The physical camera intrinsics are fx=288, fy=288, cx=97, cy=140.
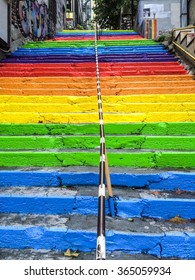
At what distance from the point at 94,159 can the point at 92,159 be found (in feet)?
0.10

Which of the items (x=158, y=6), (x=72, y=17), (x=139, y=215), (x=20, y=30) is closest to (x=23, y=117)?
(x=139, y=215)

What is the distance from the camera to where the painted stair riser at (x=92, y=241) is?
2870 mm

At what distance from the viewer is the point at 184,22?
47.1ft

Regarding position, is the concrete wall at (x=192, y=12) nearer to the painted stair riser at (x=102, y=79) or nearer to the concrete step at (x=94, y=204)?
the painted stair riser at (x=102, y=79)

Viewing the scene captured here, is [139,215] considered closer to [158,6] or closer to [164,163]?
[164,163]

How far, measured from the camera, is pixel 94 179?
3.87 meters

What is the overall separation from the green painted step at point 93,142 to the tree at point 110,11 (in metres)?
23.4

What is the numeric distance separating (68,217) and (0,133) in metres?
2.70

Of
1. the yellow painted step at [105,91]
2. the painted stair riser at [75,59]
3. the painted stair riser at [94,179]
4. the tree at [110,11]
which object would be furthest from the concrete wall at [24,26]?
the tree at [110,11]

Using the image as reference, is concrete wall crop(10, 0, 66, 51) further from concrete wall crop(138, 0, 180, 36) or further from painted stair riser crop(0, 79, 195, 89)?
concrete wall crop(138, 0, 180, 36)

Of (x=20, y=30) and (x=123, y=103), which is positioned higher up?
(x=20, y=30)

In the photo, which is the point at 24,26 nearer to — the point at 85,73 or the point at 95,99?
the point at 85,73

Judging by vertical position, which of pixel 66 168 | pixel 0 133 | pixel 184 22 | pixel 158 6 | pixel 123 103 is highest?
pixel 158 6

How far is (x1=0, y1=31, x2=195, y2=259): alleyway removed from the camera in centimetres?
295
